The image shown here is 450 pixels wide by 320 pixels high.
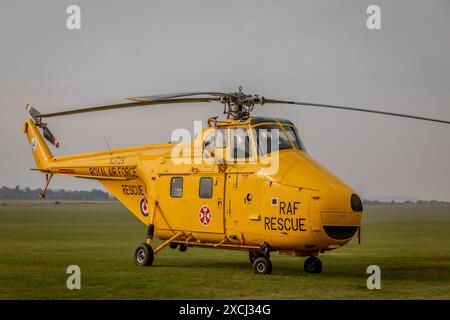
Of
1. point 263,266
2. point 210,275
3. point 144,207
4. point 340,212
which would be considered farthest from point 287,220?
point 144,207

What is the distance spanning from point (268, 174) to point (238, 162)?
1131mm

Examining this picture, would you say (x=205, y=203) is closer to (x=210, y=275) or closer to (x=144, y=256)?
(x=210, y=275)

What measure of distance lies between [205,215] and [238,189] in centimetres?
135

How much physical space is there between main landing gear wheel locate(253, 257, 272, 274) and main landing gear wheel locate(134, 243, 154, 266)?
337cm

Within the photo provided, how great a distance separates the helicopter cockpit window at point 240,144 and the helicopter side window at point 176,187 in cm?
201

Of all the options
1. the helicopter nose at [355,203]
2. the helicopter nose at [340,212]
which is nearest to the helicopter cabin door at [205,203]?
the helicopter nose at [340,212]

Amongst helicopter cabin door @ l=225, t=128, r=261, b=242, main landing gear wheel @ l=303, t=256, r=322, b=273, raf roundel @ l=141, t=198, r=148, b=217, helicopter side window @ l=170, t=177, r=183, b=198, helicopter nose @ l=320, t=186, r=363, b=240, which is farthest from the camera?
raf roundel @ l=141, t=198, r=148, b=217

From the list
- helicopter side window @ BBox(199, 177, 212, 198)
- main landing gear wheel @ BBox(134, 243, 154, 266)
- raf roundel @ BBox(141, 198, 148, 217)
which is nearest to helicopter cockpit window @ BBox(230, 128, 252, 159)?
helicopter side window @ BBox(199, 177, 212, 198)

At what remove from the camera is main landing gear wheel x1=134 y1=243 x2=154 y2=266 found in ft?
64.8

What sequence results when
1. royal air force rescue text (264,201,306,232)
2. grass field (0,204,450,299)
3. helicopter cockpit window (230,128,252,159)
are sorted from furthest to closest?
helicopter cockpit window (230,128,252,159), royal air force rescue text (264,201,306,232), grass field (0,204,450,299)

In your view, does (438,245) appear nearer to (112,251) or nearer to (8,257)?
(112,251)

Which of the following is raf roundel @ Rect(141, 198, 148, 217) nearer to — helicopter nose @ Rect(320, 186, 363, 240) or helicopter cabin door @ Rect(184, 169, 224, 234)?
helicopter cabin door @ Rect(184, 169, 224, 234)
